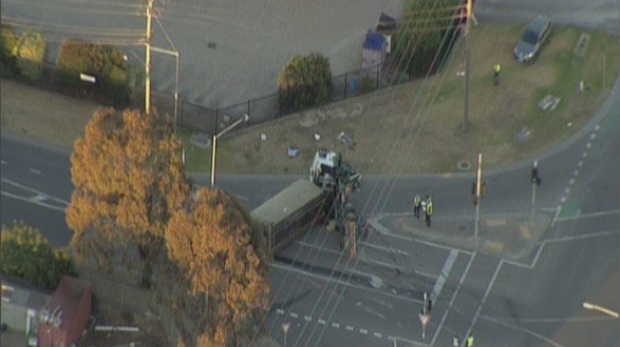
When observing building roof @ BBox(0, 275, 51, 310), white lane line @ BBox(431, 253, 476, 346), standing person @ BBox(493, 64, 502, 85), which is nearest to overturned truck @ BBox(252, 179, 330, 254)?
white lane line @ BBox(431, 253, 476, 346)

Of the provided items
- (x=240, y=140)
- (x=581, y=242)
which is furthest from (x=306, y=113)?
(x=581, y=242)

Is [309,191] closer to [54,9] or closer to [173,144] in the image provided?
[173,144]

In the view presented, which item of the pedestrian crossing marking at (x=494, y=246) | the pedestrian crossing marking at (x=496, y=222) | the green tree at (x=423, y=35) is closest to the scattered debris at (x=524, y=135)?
the pedestrian crossing marking at (x=496, y=222)

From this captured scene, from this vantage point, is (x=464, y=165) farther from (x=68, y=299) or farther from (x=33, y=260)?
(x=33, y=260)

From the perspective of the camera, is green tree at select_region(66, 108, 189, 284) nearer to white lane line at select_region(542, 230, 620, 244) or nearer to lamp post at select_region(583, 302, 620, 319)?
lamp post at select_region(583, 302, 620, 319)

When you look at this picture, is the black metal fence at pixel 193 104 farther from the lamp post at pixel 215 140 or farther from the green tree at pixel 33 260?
the green tree at pixel 33 260

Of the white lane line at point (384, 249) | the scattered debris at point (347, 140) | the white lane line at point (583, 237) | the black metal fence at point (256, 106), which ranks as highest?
the black metal fence at point (256, 106)

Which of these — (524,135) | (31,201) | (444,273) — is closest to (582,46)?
(524,135)
